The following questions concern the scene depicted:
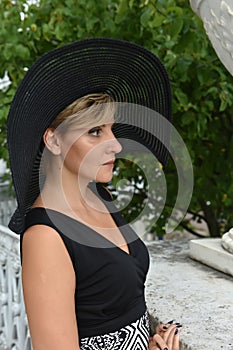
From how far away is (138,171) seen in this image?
9.29 feet

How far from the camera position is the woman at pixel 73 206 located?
1146 mm

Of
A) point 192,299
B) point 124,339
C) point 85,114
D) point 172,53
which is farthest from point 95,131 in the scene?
point 172,53

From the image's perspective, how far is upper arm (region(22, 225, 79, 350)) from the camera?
113cm

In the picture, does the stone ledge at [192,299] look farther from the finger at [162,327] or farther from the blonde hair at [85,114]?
the blonde hair at [85,114]

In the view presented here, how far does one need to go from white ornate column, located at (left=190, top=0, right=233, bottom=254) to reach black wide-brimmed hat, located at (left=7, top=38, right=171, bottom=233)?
27 centimetres

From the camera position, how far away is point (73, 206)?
4.21ft

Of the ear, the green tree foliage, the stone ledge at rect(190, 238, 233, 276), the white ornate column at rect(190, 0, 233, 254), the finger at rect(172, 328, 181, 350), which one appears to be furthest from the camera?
the green tree foliage

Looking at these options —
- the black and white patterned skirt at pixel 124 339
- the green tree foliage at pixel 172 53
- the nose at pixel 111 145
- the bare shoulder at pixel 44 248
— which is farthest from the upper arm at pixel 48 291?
the green tree foliage at pixel 172 53

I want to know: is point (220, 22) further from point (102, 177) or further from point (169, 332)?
point (169, 332)

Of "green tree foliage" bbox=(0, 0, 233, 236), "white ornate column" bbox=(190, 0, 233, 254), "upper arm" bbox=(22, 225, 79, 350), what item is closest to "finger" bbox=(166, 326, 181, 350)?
"upper arm" bbox=(22, 225, 79, 350)

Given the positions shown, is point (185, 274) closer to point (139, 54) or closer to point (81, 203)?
point (81, 203)

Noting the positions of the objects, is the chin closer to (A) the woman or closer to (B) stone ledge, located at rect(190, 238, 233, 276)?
(A) the woman

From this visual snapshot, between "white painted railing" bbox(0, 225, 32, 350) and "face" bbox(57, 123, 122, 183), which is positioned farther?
"white painted railing" bbox(0, 225, 32, 350)

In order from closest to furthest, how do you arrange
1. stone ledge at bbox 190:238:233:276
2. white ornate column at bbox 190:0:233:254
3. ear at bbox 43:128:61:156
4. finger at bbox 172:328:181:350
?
1. ear at bbox 43:128:61:156
2. finger at bbox 172:328:181:350
3. white ornate column at bbox 190:0:233:254
4. stone ledge at bbox 190:238:233:276
